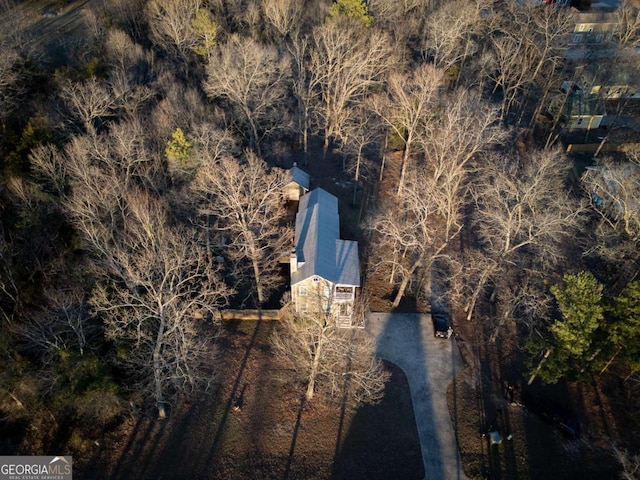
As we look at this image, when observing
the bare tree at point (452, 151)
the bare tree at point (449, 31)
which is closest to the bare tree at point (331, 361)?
the bare tree at point (452, 151)

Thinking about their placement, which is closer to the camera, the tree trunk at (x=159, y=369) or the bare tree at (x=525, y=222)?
the tree trunk at (x=159, y=369)

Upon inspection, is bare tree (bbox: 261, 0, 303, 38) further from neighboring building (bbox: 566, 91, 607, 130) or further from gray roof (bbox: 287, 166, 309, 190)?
neighboring building (bbox: 566, 91, 607, 130)

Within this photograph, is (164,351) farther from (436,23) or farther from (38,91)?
(436,23)

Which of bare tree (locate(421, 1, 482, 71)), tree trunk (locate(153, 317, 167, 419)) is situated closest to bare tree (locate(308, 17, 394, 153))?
bare tree (locate(421, 1, 482, 71))

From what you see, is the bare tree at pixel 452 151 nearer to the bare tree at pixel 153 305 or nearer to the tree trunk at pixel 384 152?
the tree trunk at pixel 384 152

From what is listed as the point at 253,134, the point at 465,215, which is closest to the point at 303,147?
the point at 253,134
